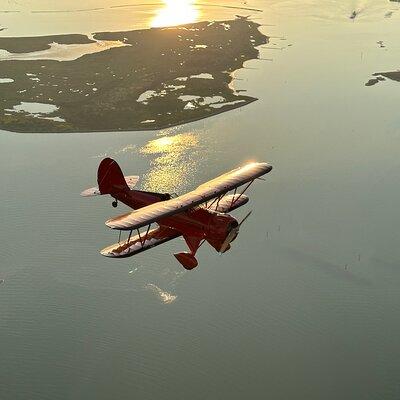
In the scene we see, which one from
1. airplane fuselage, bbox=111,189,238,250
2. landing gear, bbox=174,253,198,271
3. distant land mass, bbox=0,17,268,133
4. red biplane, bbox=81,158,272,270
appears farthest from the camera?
distant land mass, bbox=0,17,268,133

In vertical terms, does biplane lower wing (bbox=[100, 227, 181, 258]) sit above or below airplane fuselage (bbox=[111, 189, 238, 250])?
below

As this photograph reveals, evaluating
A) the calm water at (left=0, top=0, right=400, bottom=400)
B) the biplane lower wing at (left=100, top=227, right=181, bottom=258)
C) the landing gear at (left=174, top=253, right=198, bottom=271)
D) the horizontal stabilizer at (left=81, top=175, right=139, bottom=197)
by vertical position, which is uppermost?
the horizontal stabilizer at (left=81, top=175, right=139, bottom=197)

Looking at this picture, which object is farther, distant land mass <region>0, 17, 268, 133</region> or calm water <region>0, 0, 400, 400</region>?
distant land mass <region>0, 17, 268, 133</region>

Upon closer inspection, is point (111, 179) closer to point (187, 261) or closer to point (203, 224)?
point (203, 224)

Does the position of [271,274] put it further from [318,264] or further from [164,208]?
[164,208]

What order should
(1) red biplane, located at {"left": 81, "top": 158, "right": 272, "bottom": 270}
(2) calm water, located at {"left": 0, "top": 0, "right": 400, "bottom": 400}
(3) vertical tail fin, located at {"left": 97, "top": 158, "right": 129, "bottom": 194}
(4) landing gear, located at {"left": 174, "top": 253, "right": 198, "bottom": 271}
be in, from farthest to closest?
1. (3) vertical tail fin, located at {"left": 97, "top": 158, "right": 129, "bottom": 194}
2. (4) landing gear, located at {"left": 174, "top": 253, "right": 198, "bottom": 271}
3. (2) calm water, located at {"left": 0, "top": 0, "right": 400, "bottom": 400}
4. (1) red biplane, located at {"left": 81, "top": 158, "right": 272, "bottom": 270}

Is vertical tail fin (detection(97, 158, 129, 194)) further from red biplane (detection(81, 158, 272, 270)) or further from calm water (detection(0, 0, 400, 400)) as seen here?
calm water (detection(0, 0, 400, 400))

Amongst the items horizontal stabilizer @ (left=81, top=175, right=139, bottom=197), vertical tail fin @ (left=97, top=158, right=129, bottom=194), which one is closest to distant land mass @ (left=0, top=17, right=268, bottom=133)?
horizontal stabilizer @ (left=81, top=175, right=139, bottom=197)
